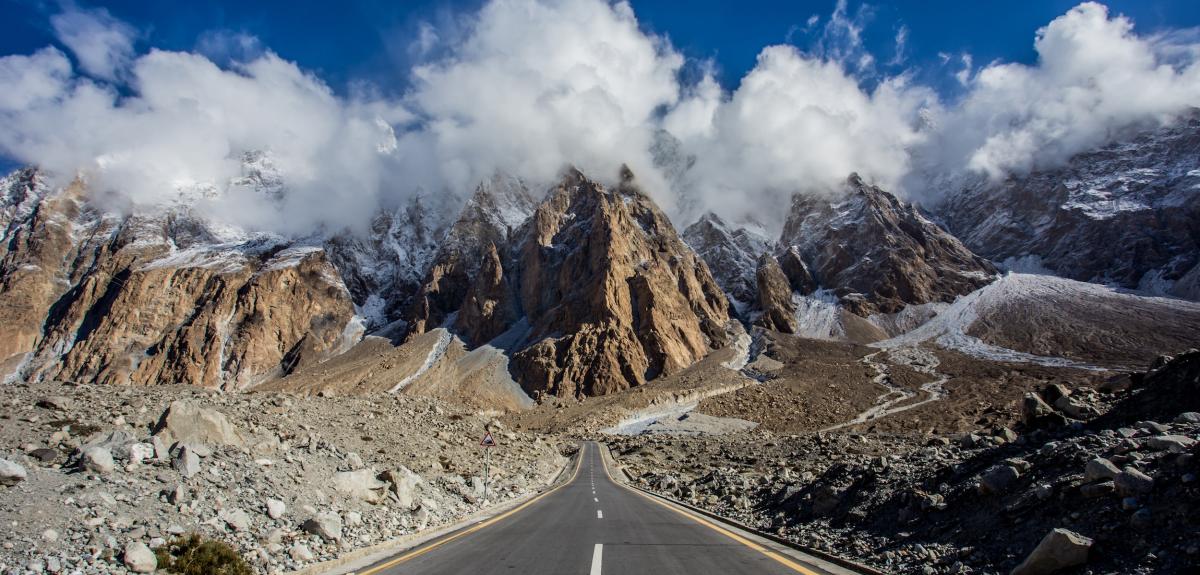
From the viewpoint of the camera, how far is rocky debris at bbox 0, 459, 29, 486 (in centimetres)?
901

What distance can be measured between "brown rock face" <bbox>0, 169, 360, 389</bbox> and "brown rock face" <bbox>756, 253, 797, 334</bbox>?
13199cm

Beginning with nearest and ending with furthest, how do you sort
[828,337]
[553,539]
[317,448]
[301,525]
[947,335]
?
1. [301,525]
2. [553,539]
3. [317,448]
4. [947,335]
5. [828,337]

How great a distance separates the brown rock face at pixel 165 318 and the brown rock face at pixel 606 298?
73.9 metres

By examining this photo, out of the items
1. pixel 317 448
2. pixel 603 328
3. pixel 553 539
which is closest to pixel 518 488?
pixel 317 448

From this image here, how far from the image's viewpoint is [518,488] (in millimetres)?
30156

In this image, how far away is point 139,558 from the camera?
837 cm

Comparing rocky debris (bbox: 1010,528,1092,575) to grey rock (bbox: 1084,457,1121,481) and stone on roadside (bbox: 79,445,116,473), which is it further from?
stone on roadside (bbox: 79,445,116,473)

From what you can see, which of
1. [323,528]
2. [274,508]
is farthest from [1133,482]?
[274,508]

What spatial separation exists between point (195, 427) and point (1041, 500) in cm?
1728

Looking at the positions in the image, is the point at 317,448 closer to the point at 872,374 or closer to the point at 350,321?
the point at 872,374

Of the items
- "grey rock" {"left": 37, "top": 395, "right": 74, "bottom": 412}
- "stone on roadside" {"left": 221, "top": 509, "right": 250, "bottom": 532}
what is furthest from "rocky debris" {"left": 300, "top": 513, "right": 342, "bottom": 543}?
"grey rock" {"left": 37, "top": 395, "right": 74, "bottom": 412}

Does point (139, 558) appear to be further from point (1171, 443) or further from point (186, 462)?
point (1171, 443)

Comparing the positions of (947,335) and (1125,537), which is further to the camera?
(947,335)

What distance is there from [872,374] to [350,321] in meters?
159
